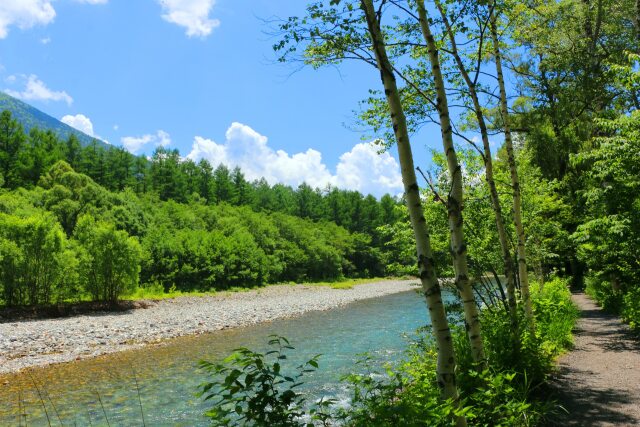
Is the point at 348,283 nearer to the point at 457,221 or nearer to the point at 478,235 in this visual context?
the point at 478,235

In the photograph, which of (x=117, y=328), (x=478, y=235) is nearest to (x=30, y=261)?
(x=117, y=328)

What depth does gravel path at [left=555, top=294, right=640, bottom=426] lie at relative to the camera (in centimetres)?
545

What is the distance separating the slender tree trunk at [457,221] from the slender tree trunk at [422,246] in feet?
3.72

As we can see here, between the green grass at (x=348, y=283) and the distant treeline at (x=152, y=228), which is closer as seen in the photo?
the distant treeline at (x=152, y=228)

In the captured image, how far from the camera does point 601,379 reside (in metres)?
7.16

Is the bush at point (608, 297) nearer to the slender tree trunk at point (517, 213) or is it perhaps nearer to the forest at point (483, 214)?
the forest at point (483, 214)

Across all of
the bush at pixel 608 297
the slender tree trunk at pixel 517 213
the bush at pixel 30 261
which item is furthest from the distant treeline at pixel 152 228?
the bush at pixel 608 297

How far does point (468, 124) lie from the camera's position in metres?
12.5

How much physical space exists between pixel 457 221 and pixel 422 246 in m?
1.33

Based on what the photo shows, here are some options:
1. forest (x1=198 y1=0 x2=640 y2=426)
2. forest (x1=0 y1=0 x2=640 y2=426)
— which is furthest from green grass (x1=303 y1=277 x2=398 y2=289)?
forest (x1=198 y1=0 x2=640 y2=426)

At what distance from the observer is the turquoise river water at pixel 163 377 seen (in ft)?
31.6

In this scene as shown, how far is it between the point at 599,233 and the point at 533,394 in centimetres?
563

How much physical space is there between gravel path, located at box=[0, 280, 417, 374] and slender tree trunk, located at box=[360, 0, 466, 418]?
24.4 ft

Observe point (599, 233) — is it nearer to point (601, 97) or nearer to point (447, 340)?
point (601, 97)
